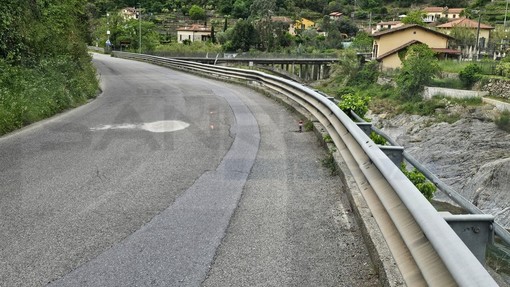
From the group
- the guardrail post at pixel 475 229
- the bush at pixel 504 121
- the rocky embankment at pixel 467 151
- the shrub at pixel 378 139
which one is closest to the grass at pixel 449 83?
the rocky embankment at pixel 467 151

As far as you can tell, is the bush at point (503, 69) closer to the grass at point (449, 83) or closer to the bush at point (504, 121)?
the grass at point (449, 83)

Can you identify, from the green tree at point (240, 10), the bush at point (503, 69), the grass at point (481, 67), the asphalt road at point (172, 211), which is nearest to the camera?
the asphalt road at point (172, 211)

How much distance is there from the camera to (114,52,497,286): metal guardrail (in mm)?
2512

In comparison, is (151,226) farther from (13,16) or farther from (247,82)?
(247,82)

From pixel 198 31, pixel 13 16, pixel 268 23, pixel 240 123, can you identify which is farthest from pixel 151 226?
pixel 198 31

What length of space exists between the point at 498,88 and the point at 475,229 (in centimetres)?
4734

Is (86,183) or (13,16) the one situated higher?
(13,16)

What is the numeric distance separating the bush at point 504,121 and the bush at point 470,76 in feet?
32.8

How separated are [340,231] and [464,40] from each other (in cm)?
9079

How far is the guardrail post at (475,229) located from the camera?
123 inches

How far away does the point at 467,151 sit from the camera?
33.2 metres

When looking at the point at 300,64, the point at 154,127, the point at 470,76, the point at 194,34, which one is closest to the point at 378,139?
the point at 154,127

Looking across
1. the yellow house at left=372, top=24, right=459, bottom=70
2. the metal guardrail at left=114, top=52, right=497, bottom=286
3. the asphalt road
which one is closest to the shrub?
the metal guardrail at left=114, top=52, right=497, bottom=286

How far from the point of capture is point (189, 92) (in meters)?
17.3
